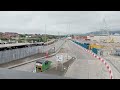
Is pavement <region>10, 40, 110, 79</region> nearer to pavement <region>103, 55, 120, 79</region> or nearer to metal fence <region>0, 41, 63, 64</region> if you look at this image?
pavement <region>103, 55, 120, 79</region>

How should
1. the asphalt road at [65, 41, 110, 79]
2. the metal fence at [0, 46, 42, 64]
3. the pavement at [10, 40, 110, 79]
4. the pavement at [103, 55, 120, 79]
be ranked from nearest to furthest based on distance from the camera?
the asphalt road at [65, 41, 110, 79]
the pavement at [103, 55, 120, 79]
the pavement at [10, 40, 110, 79]
the metal fence at [0, 46, 42, 64]

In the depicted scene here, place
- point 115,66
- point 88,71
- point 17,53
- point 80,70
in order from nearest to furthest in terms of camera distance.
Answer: point 88,71 < point 80,70 < point 115,66 < point 17,53

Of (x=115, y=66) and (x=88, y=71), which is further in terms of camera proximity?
(x=115, y=66)

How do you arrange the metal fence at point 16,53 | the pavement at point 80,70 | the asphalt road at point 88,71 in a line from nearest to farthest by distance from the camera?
the asphalt road at point 88,71 < the pavement at point 80,70 < the metal fence at point 16,53

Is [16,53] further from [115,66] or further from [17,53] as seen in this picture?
[115,66]

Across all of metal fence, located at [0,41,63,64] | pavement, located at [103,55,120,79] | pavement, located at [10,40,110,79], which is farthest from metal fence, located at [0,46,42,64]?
pavement, located at [103,55,120,79]

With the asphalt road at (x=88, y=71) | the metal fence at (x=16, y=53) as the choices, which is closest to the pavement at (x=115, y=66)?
the asphalt road at (x=88, y=71)

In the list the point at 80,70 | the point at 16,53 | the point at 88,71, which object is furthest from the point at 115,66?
the point at 16,53

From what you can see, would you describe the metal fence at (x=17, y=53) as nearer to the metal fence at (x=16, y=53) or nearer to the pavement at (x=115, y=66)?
the metal fence at (x=16, y=53)
